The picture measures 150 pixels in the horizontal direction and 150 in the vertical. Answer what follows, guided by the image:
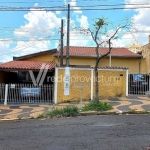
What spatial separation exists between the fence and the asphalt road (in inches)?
340

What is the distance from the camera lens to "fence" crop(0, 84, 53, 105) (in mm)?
17431

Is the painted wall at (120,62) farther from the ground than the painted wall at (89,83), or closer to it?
farther from the ground

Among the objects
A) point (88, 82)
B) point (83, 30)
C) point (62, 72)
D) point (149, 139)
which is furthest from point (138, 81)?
point (149, 139)

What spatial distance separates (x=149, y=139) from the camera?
6.81 meters

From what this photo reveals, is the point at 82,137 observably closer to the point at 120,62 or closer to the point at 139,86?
the point at 139,86

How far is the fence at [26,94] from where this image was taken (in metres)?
17.4

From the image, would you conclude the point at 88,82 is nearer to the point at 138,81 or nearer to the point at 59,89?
the point at 59,89

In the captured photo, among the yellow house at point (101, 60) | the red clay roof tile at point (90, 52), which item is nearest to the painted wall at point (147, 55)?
the yellow house at point (101, 60)

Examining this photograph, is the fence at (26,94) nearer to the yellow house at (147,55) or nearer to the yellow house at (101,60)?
the yellow house at (101,60)

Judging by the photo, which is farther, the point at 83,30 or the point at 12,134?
the point at 83,30

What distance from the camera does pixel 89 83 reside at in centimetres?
1723

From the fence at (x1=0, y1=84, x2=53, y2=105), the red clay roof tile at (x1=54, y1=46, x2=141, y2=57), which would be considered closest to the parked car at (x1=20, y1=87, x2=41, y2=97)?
the fence at (x1=0, y1=84, x2=53, y2=105)

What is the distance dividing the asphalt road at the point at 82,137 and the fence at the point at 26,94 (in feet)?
28.4

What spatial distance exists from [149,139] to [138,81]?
12896mm
